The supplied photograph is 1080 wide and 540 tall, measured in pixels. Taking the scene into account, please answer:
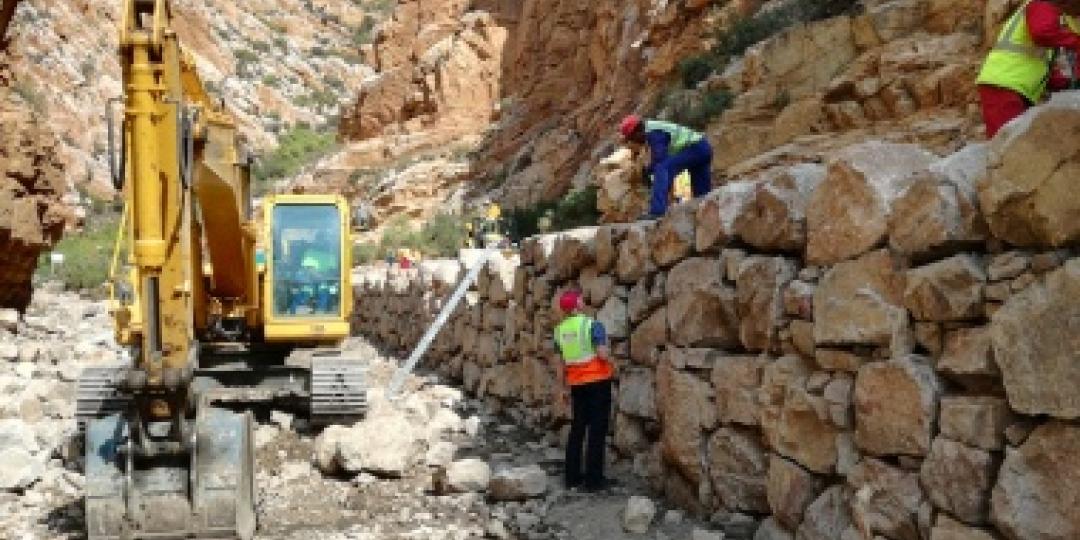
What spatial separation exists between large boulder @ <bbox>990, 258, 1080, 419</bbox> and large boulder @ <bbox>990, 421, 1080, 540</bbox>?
0.09 m

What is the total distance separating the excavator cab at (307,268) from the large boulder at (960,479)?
7.12 meters

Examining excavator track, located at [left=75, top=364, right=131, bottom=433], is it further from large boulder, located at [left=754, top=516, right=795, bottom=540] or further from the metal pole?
large boulder, located at [left=754, top=516, right=795, bottom=540]

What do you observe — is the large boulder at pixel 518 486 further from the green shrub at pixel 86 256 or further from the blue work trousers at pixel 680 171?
the green shrub at pixel 86 256

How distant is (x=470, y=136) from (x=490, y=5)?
6912 mm

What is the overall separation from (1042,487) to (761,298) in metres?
1.87

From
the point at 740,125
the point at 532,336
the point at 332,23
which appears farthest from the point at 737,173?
the point at 332,23

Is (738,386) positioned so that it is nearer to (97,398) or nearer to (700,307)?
(700,307)

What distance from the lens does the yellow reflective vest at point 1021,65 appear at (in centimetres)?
445

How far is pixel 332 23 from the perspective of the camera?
67.7 m

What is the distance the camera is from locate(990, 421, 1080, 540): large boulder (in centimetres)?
268

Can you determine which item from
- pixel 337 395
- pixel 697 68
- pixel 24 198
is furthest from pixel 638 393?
pixel 24 198

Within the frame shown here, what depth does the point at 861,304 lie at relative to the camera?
3686 mm

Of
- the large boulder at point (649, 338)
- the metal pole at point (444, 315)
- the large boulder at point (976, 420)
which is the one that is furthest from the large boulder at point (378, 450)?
the large boulder at point (976, 420)

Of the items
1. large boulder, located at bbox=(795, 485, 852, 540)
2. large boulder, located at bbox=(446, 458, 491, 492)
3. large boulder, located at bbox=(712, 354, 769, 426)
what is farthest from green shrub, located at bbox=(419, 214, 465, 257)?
large boulder, located at bbox=(795, 485, 852, 540)
